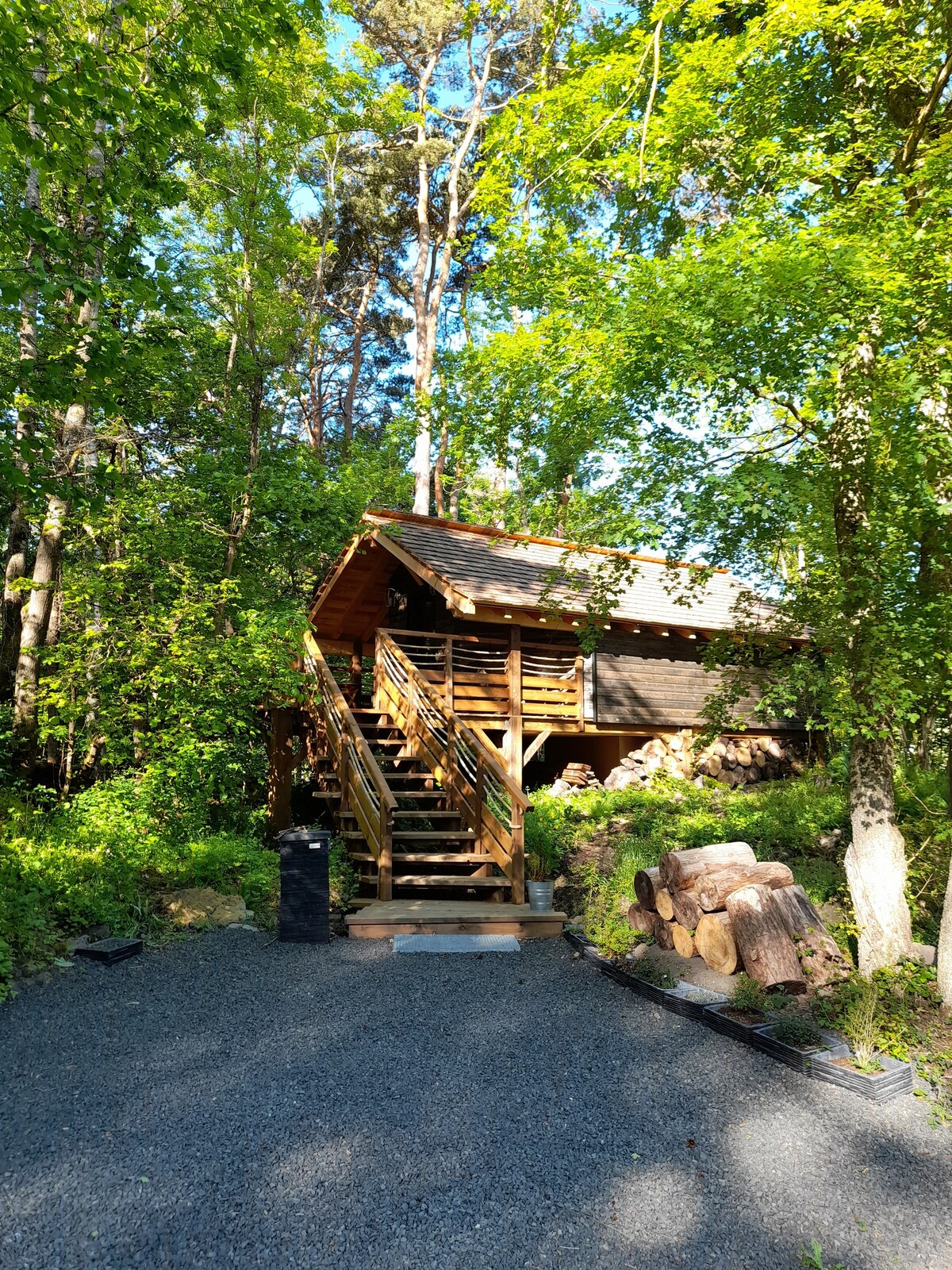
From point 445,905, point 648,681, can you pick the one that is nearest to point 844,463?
point 445,905

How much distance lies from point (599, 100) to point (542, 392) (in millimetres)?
3269

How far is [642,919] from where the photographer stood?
22.8ft

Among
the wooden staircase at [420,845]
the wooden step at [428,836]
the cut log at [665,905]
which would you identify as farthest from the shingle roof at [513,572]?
the cut log at [665,905]

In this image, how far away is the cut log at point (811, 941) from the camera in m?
5.66

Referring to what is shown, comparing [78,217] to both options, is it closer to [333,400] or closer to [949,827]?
[949,827]

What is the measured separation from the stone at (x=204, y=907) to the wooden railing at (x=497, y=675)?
501 cm

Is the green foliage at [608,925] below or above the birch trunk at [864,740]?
below

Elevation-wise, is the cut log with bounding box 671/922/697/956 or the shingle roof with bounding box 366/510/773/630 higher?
the shingle roof with bounding box 366/510/773/630

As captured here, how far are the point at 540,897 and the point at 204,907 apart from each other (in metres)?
3.37

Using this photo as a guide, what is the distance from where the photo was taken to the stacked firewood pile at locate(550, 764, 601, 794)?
1416 centimetres

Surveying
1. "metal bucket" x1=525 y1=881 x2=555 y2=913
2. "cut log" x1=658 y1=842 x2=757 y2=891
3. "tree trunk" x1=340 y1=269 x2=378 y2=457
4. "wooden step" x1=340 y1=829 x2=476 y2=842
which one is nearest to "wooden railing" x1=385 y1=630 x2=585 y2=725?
"wooden step" x1=340 y1=829 x2=476 y2=842

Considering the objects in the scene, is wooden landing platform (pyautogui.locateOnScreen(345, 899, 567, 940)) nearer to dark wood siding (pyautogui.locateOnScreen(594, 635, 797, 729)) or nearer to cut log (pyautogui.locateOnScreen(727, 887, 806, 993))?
cut log (pyautogui.locateOnScreen(727, 887, 806, 993))

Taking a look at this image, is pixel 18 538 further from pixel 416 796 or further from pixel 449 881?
pixel 449 881

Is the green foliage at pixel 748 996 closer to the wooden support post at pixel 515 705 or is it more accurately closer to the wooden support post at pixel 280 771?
the wooden support post at pixel 515 705
